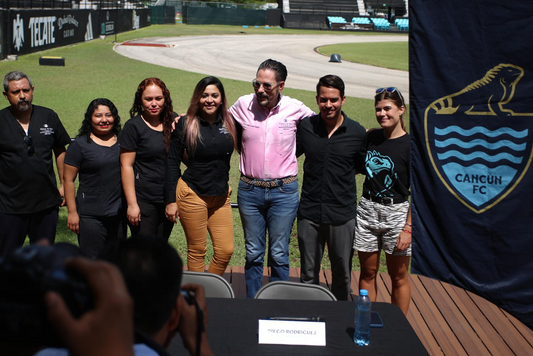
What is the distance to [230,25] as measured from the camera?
57.5 metres

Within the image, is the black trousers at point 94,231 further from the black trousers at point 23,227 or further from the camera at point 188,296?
the camera at point 188,296

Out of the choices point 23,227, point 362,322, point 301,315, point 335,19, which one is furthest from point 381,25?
point 362,322

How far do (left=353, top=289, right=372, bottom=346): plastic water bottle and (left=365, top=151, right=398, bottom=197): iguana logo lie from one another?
1.22 meters

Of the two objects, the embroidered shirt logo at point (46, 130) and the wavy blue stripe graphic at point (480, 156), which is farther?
the embroidered shirt logo at point (46, 130)

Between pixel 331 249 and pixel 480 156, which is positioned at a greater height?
pixel 480 156

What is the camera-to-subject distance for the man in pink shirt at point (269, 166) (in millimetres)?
4363

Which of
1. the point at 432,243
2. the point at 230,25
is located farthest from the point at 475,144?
the point at 230,25

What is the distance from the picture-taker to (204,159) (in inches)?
A: 173

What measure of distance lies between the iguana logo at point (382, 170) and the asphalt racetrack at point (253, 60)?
1423 centimetres

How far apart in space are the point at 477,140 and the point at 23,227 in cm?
369

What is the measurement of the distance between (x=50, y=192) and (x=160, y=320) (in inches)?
140

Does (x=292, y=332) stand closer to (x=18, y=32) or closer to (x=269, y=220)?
(x=269, y=220)

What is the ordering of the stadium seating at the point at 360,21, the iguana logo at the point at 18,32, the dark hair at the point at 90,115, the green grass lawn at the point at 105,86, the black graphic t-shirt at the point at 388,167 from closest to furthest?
1. the black graphic t-shirt at the point at 388,167
2. the dark hair at the point at 90,115
3. the green grass lawn at the point at 105,86
4. the iguana logo at the point at 18,32
5. the stadium seating at the point at 360,21

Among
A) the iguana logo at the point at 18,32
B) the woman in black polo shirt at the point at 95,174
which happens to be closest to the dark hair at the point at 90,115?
the woman in black polo shirt at the point at 95,174
